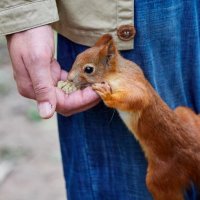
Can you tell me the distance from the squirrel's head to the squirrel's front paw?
5 cm

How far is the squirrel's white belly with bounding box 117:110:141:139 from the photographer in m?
1.46

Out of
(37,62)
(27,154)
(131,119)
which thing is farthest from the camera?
(27,154)

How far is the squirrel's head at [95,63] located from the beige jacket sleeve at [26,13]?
0.12 meters

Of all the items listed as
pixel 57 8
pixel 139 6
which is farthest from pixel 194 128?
pixel 57 8

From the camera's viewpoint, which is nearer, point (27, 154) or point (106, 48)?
point (106, 48)

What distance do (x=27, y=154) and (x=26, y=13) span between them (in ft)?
5.23

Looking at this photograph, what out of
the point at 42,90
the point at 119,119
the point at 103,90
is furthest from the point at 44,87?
the point at 119,119

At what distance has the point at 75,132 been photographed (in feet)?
5.36

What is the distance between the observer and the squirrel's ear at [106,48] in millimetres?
1398

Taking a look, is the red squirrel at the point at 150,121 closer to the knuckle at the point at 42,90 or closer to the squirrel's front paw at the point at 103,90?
the squirrel's front paw at the point at 103,90

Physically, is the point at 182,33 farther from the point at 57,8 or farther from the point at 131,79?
the point at 57,8

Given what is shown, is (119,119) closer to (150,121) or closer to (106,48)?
(150,121)

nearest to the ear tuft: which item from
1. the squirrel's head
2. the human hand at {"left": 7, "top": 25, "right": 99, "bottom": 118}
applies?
the squirrel's head

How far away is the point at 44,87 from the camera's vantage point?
53.8 inches
